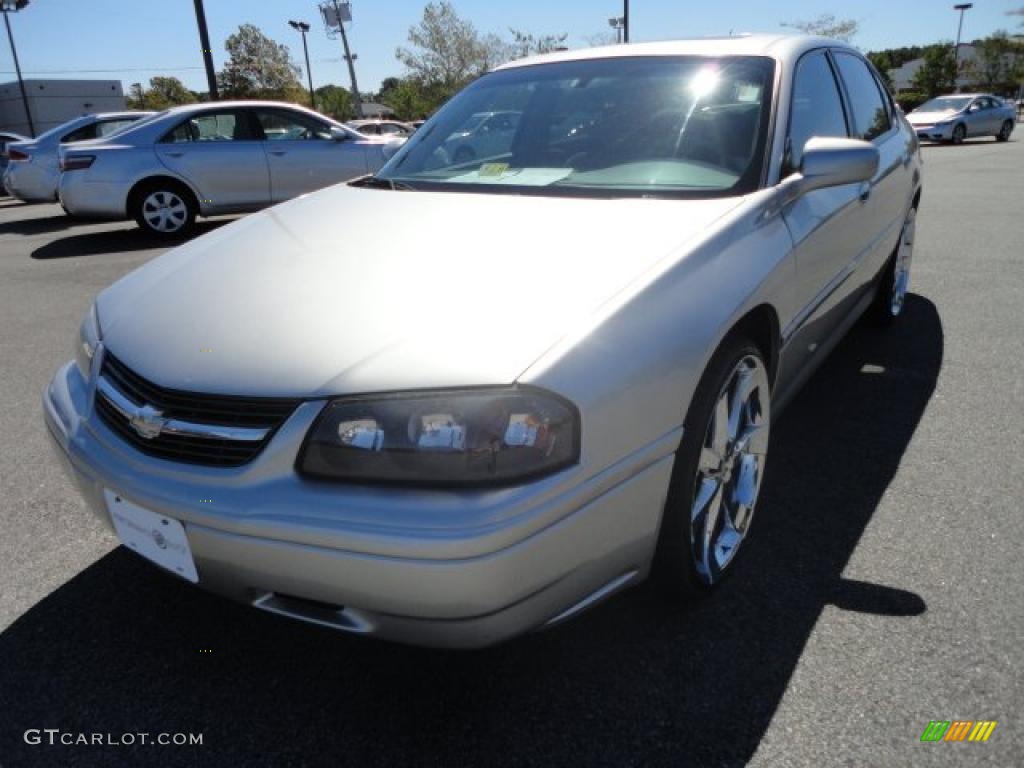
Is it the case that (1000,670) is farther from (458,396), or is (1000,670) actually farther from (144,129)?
(144,129)

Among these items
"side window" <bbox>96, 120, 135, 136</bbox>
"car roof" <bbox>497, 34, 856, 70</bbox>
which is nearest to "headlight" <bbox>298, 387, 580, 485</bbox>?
"car roof" <bbox>497, 34, 856, 70</bbox>

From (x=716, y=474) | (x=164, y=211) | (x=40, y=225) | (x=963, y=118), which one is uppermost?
(x=716, y=474)

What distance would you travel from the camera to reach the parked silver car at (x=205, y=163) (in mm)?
8398

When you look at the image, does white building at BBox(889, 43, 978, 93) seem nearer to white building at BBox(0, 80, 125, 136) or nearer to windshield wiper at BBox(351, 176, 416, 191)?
white building at BBox(0, 80, 125, 136)

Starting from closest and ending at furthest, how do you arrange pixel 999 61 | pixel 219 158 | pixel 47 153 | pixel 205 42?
pixel 219 158
pixel 47 153
pixel 205 42
pixel 999 61

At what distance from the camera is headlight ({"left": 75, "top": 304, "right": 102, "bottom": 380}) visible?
208cm

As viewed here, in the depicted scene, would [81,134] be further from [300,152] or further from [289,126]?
[300,152]

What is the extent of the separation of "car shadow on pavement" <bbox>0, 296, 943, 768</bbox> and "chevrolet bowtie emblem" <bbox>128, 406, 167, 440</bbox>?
1.89ft

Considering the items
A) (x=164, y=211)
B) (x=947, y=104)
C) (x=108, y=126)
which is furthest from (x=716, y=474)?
(x=947, y=104)

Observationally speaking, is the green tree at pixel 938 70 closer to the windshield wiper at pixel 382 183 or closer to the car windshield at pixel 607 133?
the car windshield at pixel 607 133

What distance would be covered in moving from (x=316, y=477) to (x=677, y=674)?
984 millimetres

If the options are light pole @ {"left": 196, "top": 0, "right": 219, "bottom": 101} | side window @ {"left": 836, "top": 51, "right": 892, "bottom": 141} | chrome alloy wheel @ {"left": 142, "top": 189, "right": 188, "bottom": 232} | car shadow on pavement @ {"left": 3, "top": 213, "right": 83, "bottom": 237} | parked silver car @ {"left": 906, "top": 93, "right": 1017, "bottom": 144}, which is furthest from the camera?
parked silver car @ {"left": 906, "top": 93, "right": 1017, "bottom": 144}

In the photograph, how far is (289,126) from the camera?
903 centimetres

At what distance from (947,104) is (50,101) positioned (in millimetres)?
43022
